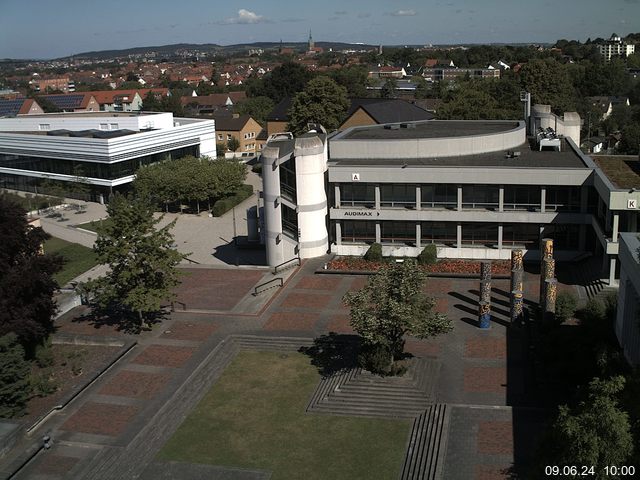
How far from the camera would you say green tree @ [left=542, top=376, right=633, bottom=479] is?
14.3 meters

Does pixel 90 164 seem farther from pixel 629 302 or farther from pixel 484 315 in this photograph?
pixel 629 302

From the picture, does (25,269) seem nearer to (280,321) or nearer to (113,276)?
(113,276)

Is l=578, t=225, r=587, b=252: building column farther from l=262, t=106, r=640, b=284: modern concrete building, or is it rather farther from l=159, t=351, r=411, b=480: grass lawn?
l=159, t=351, r=411, b=480: grass lawn

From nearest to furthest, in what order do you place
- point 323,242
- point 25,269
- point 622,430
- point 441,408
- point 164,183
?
point 622,430 → point 441,408 → point 25,269 → point 323,242 → point 164,183

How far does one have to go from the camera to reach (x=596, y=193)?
40.4 meters

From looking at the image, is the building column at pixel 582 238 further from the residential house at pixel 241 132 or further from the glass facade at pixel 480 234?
the residential house at pixel 241 132

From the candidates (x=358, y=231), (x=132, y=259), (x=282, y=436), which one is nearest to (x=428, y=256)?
(x=358, y=231)

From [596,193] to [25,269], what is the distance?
3045 cm

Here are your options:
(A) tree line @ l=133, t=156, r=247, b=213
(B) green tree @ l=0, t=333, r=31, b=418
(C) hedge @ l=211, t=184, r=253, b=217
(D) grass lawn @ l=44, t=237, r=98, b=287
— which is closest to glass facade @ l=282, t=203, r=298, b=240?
(D) grass lawn @ l=44, t=237, r=98, b=287

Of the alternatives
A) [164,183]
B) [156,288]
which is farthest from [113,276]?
[164,183]

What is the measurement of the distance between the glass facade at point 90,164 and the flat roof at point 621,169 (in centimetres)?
4337

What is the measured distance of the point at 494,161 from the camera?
44.6m

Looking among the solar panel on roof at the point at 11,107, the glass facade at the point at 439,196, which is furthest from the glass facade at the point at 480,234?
the solar panel on roof at the point at 11,107

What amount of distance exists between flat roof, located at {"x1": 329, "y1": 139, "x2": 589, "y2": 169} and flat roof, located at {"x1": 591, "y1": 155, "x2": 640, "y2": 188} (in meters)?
1.38
